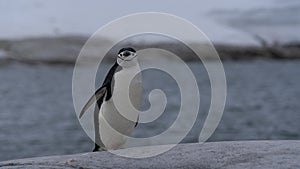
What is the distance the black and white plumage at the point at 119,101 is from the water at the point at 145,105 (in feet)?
30.8

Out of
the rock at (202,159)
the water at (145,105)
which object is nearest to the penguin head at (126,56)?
the rock at (202,159)

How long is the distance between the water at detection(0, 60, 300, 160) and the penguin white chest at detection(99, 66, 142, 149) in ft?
30.8

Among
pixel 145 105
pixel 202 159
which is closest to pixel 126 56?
pixel 202 159

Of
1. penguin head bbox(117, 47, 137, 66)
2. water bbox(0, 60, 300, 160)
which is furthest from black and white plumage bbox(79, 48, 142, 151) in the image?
water bbox(0, 60, 300, 160)

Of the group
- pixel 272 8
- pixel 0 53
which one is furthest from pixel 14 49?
pixel 272 8

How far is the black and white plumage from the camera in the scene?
5.68 metres

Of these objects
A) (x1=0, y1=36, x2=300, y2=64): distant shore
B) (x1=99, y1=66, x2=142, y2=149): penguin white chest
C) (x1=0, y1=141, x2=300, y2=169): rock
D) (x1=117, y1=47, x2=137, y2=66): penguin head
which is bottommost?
(x1=0, y1=141, x2=300, y2=169): rock

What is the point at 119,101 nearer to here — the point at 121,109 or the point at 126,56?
the point at 121,109

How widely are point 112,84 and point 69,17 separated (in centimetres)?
4559

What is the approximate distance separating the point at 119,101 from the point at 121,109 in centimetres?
6

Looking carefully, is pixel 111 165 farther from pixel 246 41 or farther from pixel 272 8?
pixel 272 8

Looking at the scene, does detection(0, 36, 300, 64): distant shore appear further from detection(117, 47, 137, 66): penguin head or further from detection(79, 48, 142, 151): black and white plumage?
detection(117, 47, 137, 66): penguin head

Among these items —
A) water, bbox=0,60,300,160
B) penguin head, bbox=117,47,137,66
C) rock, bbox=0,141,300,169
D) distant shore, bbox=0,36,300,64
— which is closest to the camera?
rock, bbox=0,141,300,169

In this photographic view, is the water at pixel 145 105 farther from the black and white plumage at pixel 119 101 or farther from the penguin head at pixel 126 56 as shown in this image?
the penguin head at pixel 126 56
